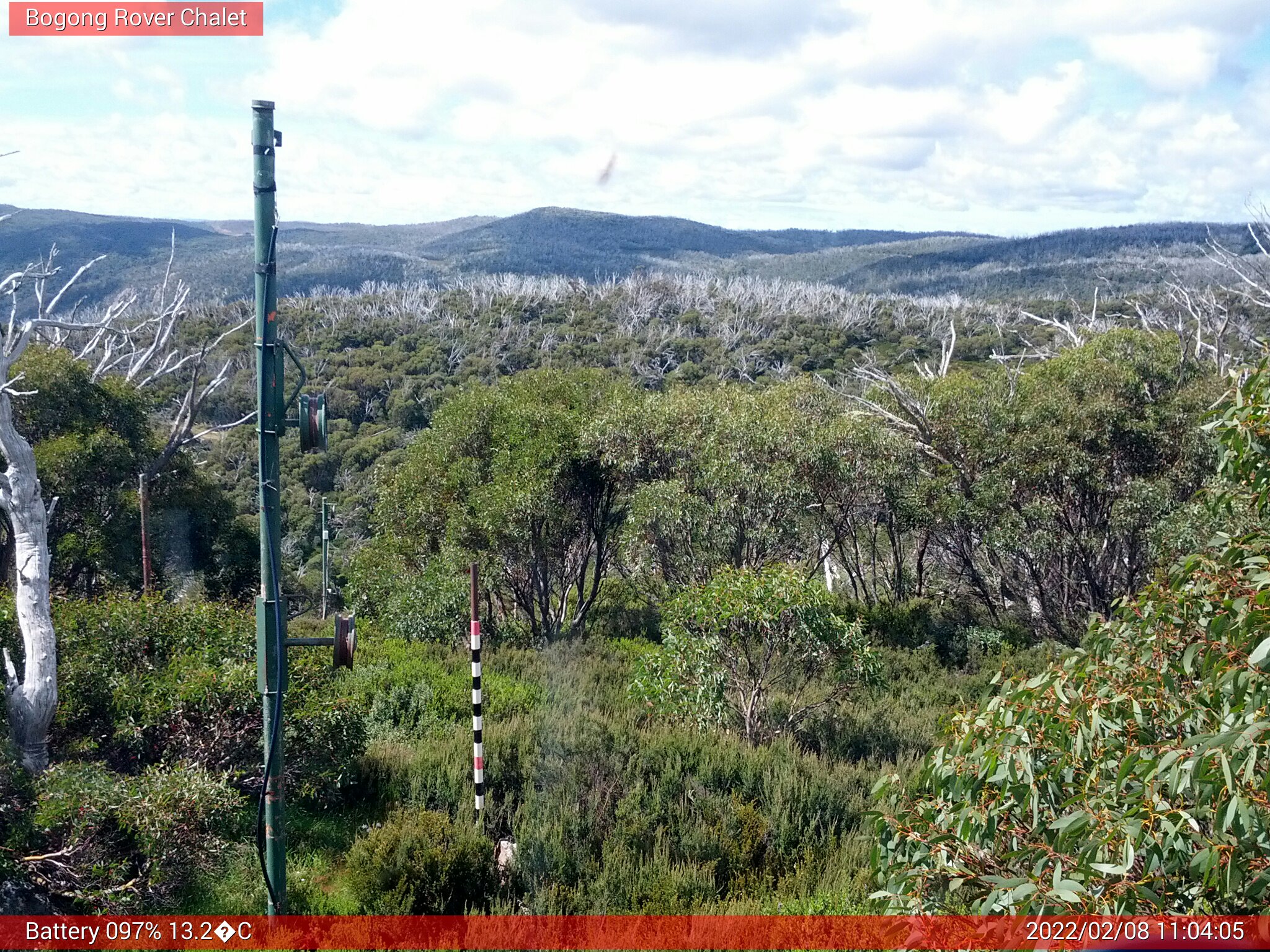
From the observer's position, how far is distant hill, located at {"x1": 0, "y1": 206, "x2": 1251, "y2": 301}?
50500 millimetres

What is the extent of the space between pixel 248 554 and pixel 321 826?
31.5 feet

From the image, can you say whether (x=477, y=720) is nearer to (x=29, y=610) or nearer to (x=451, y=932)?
(x=451, y=932)

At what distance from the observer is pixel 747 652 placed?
8.21m

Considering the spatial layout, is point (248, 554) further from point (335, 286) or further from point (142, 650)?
point (335, 286)

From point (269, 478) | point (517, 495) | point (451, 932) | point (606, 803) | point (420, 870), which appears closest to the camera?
point (269, 478)

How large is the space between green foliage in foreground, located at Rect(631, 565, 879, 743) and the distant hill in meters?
33.4

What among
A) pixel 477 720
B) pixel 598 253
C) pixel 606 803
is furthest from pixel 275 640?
pixel 598 253

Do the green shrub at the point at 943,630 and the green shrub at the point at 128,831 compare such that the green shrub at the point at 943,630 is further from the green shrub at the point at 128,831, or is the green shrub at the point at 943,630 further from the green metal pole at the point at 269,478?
the green metal pole at the point at 269,478

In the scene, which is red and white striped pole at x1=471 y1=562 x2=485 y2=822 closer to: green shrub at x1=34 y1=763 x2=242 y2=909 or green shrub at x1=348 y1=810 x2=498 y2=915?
green shrub at x1=348 y1=810 x2=498 y2=915

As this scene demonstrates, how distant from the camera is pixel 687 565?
11.8 m

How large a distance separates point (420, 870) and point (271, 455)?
2.27 m

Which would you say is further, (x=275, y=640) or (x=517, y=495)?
(x=517, y=495)

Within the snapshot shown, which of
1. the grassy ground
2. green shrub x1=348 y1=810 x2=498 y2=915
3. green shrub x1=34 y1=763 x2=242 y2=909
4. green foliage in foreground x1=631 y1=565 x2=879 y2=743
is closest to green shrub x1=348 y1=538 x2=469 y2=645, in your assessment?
the grassy ground

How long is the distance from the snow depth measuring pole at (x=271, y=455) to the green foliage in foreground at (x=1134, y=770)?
2608 mm
